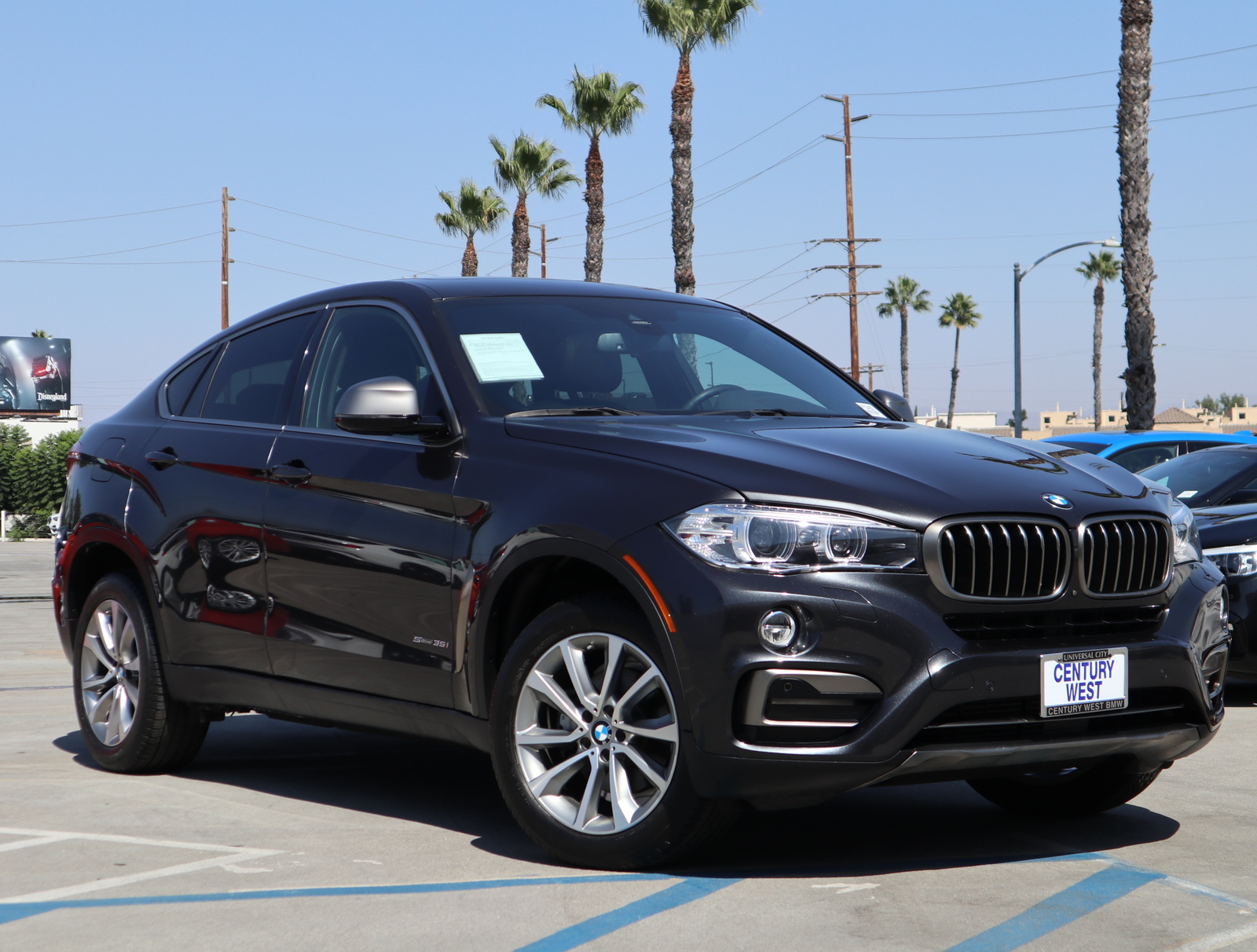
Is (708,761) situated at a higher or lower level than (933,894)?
higher

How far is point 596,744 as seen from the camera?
170 inches

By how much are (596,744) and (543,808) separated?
26cm

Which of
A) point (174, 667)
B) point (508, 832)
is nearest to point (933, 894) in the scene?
point (508, 832)

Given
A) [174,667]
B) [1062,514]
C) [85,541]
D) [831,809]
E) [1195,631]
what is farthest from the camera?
[85,541]

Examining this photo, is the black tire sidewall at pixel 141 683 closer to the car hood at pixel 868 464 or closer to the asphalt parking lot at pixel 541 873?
the asphalt parking lot at pixel 541 873

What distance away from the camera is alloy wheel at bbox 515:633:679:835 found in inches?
165

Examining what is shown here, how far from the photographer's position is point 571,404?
502 centimetres

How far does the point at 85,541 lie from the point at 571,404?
2.62m

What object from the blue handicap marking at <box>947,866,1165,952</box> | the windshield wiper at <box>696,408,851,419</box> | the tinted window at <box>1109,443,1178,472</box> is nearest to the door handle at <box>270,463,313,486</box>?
the windshield wiper at <box>696,408,851,419</box>

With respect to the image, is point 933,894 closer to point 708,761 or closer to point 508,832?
point 708,761

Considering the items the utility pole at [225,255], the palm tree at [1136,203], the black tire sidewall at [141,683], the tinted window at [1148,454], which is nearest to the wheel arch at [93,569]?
the black tire sidewall at [141,683]

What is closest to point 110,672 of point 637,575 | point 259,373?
point 259,373

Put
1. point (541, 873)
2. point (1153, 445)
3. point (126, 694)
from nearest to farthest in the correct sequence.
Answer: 1. point (541, 873)
2. point (126, 694)
3. point (1153, 445)

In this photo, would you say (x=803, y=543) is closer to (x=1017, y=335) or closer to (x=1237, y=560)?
(x=1237, y=560)
